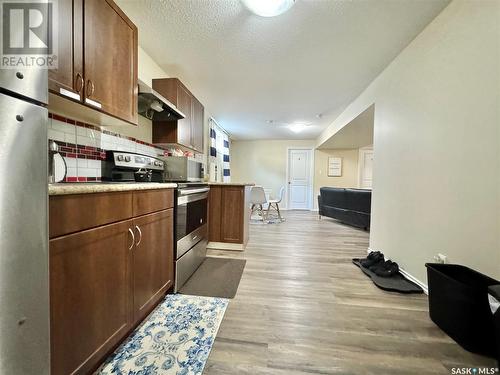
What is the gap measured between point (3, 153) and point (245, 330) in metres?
1.42

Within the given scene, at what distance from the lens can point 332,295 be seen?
71.5 inches

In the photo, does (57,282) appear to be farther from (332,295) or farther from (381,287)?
(381,287)

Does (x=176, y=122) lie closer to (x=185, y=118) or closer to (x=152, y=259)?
(x=185, y=118)

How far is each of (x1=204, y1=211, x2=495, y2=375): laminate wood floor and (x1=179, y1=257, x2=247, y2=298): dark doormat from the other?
11 centimetres

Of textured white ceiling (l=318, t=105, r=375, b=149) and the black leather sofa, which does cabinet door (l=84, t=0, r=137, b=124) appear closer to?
textured white ceiling (l=318, t=105, r=375, b=149)

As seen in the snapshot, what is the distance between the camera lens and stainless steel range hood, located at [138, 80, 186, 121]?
1.84m

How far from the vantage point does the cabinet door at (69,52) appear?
43.3 inches

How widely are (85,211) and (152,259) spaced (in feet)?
2.13

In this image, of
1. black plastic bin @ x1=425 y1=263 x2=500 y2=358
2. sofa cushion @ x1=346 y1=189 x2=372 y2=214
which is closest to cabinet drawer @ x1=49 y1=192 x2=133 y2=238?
black plastic bin @ x1=425 y1=263 x2=500 y2=358

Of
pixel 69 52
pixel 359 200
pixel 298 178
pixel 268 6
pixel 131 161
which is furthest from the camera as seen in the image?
pixel 298 178

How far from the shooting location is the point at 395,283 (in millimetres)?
1972

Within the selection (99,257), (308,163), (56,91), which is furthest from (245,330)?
(308,163)

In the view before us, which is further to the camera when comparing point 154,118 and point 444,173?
point 154,118

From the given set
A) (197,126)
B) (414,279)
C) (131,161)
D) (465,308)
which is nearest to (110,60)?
(131,161)
